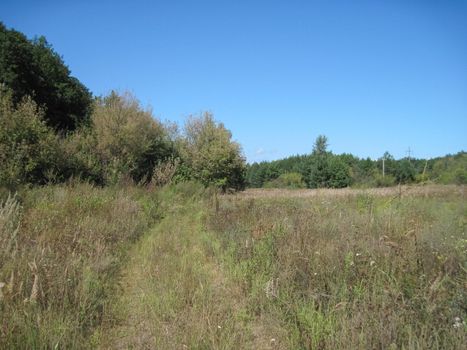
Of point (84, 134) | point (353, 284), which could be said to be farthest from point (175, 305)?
point (84, 134)

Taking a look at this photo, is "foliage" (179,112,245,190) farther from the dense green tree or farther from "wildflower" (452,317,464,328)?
"wildflower" (452,317,464,328)

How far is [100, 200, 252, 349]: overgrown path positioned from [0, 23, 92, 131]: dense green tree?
17995 mm

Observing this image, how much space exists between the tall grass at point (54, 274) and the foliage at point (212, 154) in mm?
22108

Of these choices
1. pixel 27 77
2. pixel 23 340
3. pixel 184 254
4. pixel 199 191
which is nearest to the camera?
pixel 23 340

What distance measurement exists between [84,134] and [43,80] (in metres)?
6.59

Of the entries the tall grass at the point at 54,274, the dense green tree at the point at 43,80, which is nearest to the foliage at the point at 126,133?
the dense green tree at the point at 43,80

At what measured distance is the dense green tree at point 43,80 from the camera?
1941 centimetres

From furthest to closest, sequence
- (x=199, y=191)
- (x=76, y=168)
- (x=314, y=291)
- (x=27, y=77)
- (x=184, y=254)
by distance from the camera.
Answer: (x=27, y=77) → (x=76, y=168) → (x=199, y=191) → (x=184, y=254) → (x=314, y=291)

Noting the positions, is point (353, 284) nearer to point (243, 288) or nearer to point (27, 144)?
point (243, 288)

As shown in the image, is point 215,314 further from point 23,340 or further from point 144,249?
point 144,249

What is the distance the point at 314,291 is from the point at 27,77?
2531 centimetres

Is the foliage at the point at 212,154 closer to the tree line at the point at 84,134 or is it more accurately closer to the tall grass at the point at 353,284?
the tree line at the point at 84,134

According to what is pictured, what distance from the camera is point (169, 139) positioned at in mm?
31953

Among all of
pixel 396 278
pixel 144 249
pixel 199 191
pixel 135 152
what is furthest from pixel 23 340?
pixel 135 152
